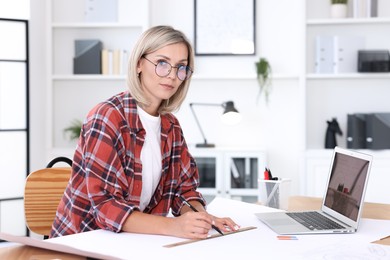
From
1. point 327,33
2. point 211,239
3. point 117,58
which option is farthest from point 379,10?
point 211,239

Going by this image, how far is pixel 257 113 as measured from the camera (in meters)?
4.53

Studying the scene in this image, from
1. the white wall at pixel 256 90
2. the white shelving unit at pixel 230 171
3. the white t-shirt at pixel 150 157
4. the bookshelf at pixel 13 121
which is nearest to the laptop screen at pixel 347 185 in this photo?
the white t-shirt at pixel 150 157

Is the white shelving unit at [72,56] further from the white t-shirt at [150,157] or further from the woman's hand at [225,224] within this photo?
the woman's hand at [225,224]

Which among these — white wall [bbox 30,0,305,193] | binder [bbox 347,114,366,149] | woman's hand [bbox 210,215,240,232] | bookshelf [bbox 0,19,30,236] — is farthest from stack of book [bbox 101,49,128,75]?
woman's hand [bbox 210,215,240,232]

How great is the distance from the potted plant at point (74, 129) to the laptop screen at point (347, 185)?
9.39 feet

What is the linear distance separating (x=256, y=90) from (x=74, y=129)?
A: 5.01ft

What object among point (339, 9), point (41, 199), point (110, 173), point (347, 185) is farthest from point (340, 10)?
point (110, 173)

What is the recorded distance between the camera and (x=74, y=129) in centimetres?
440

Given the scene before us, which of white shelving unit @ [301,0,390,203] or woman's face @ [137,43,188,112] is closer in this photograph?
woman's face @ [137,43,188,112]

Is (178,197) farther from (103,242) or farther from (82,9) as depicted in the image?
(82,9)

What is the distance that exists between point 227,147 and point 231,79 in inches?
22.4

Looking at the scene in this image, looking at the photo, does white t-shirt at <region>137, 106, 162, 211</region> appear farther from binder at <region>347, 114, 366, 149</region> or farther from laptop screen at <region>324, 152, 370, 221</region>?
binder at <region>347, 114, 366, 149</region>

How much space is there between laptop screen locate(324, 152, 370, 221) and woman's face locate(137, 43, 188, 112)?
62 centimetres

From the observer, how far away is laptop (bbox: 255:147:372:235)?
165 centimetres
